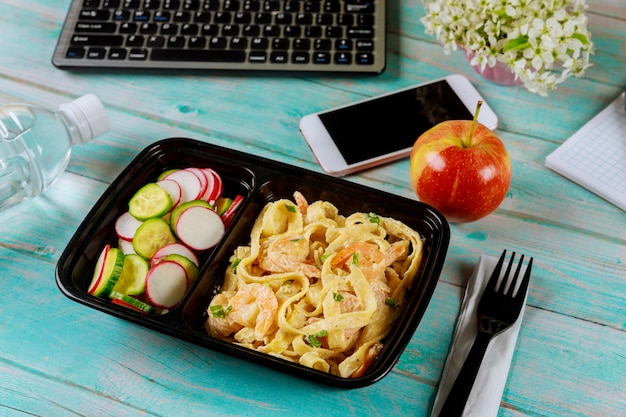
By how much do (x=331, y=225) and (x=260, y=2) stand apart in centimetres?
70

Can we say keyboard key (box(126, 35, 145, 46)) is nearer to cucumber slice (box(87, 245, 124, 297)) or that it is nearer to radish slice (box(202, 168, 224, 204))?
radish slice (box(202, 168, 224, 204))

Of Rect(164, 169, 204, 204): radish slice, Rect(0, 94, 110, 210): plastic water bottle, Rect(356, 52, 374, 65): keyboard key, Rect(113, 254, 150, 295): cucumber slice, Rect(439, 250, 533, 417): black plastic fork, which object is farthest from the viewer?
Rect(356, 52, 374, 65): keyboard key

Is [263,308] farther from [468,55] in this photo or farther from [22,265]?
[468,55]

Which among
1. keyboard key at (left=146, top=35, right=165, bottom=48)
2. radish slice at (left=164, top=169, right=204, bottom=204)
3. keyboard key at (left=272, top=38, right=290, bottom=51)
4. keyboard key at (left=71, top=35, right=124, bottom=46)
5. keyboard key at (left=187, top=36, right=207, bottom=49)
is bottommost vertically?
radish slice at (left=164, top=169, right=204, bottom=204)

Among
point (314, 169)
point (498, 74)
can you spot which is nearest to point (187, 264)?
point (314, 169)

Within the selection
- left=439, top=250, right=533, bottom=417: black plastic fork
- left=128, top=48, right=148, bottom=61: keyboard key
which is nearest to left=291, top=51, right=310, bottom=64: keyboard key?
left=128, top=48, right=148, bottom=61: keyboard key

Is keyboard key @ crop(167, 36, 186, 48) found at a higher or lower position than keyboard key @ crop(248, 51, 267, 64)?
higher

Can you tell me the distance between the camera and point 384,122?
1421 millimetres

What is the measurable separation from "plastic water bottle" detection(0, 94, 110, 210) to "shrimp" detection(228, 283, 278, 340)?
55 centimetres

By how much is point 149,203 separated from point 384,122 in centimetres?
53

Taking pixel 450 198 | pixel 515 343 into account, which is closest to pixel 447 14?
pixel 450 198

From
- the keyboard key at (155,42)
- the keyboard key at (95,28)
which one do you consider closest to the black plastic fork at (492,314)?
the keyboard key at (155,42)

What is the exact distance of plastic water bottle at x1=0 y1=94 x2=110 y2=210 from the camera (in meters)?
1.36

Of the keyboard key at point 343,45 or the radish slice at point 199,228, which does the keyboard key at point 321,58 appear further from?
the radish slice at point 199,228
